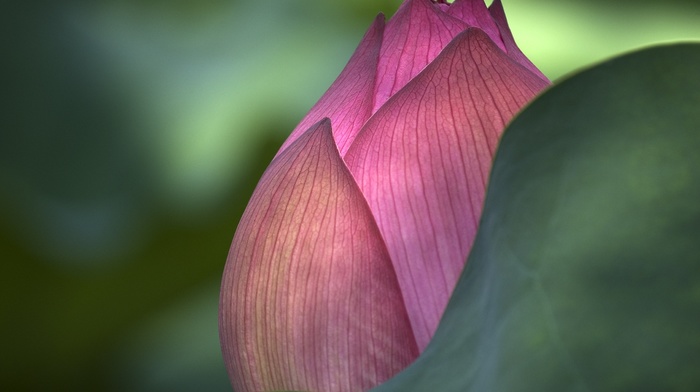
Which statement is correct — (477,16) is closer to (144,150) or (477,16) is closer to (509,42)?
(509,42)

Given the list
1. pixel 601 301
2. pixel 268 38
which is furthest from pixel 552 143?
pixel 268 38

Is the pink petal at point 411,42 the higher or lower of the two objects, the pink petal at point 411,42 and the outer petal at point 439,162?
the higher

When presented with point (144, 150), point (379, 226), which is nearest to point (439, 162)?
point (379, 226)

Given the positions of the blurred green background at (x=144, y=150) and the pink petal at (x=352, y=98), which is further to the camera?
the blurred green background at (x=144, y=150)

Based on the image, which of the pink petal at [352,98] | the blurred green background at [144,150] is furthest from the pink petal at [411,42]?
the blurred green background at [144,150]

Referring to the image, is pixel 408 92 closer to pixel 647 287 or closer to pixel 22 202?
pixel 647 287

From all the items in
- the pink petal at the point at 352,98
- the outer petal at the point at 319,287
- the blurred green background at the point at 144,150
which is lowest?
the outer petal at the point at 319,287

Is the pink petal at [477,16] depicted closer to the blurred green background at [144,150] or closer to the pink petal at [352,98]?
the pink petal at [352,98]
